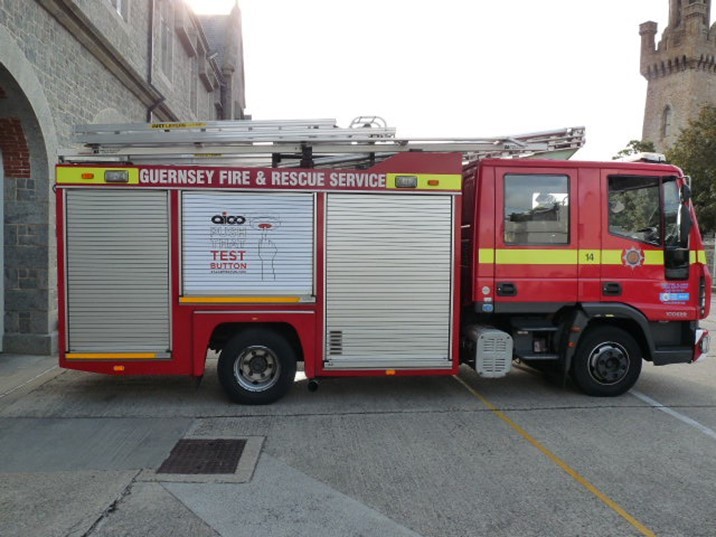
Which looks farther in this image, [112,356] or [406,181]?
[406,181]

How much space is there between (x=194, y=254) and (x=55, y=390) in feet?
8.33

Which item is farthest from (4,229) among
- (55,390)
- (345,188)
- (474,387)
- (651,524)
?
(651,524)

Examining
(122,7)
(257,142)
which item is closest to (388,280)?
(257,142)

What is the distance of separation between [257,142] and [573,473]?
4.38 metres

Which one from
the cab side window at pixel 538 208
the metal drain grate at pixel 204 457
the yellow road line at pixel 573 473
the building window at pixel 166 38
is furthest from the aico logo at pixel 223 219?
the building window at pixel 166 38

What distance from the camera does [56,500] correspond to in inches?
157

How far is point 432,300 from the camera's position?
6.39m

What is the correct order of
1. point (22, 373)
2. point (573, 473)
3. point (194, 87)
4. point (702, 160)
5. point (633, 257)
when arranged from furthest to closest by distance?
point (702, 160) → point (194, 87) → point (22, 373) → point (633, 257) → point (573, 473)

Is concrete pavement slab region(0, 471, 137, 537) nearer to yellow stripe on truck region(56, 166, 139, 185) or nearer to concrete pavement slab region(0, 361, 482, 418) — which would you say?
concrete pavement slab region(0, 361, 482, 418)

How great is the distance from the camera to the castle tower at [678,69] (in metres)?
56.2

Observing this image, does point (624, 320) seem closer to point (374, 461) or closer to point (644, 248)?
point (644, 248)

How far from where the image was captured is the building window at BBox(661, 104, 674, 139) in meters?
58.7

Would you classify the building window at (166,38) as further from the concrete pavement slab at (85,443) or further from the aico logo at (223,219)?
the concrete pavement slab at (85,443)

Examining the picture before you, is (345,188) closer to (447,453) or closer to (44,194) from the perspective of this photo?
(447,453)
